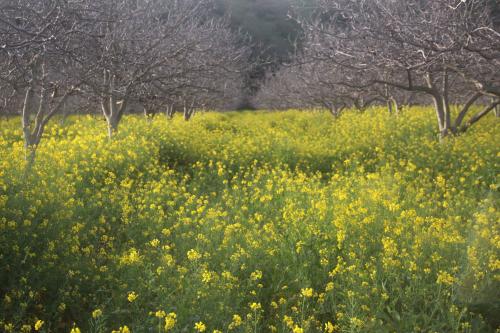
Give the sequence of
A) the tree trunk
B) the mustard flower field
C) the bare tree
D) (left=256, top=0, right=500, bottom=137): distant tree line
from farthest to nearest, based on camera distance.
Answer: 1. the tree trunk
2. (left=256, top=0, right=500, bottom=137): distant tree line
3. the bare tree
4. the mustard flower field

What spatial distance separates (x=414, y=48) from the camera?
24.5ft

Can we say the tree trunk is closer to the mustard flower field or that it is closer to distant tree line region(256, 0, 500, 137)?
the mustard flower field

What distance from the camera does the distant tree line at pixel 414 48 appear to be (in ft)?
21.4

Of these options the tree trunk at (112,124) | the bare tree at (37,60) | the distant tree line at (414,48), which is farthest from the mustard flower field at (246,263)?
the tree trunk at (112,124)

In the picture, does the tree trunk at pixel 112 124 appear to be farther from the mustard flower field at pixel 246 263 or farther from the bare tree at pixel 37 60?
the mustard flower field at pixel 246 263

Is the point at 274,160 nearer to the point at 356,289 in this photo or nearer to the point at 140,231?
the point at 140,231

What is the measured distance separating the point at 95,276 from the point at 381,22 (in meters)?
6.59

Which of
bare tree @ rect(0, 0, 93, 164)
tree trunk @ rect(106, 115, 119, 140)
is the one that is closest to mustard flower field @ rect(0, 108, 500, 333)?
bare tree @ rect(0, 0, 93, 164)

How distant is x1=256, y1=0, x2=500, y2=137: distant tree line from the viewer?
6.52 meters

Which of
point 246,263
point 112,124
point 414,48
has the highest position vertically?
point 414,48

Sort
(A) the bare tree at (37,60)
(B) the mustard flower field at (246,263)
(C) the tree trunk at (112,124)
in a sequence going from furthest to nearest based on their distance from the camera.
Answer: (C) the tree trunk at (112,124), (A) the bare tree at (37,60), (B) the mustard flower field at (246,263)

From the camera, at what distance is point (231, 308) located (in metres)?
3.67

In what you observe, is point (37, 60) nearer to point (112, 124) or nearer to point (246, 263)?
point (246, 263)

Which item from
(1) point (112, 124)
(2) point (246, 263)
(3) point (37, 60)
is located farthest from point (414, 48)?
(1) point (112, 124)
